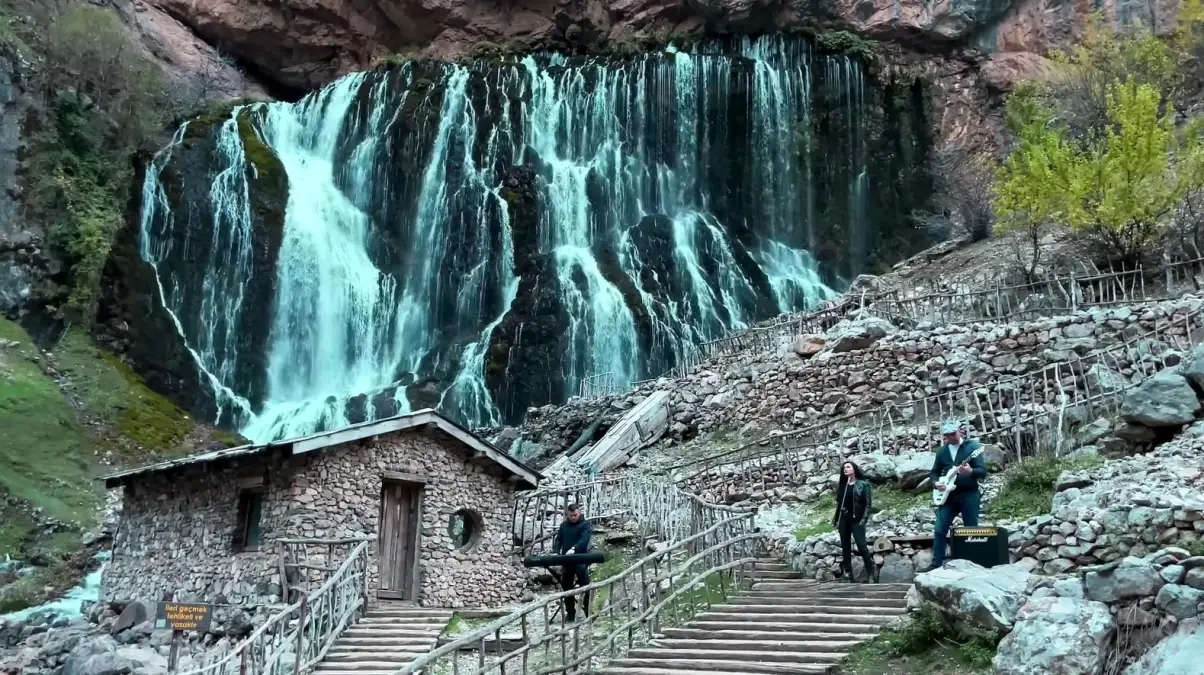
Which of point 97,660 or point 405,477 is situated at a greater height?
point 405,477

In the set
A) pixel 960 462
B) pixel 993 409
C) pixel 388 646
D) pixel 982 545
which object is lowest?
pixel 388 646

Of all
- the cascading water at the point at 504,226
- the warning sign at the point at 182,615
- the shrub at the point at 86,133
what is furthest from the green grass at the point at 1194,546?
the shrub at the point at 86,133

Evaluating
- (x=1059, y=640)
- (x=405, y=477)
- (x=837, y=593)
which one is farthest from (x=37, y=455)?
(x=1059, y=640)

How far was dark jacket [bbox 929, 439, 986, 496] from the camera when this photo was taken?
9.83 meters

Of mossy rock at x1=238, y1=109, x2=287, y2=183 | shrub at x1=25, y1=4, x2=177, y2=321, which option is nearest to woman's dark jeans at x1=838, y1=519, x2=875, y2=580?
shrub at x1=25, y1=4, x2=177, y2=321

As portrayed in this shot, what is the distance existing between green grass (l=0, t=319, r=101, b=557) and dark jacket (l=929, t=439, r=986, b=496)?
19192 mm

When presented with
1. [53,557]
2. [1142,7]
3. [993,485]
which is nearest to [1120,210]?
[993,485]

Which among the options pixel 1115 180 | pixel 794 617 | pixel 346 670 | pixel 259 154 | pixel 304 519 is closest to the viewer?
pixel 794 617

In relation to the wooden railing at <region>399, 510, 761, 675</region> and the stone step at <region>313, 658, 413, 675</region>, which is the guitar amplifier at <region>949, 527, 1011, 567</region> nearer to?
the wooden railing at <region>399, 510, 761, 675</region>

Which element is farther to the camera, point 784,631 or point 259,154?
point 259,154

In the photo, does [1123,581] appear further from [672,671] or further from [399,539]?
[399,539]

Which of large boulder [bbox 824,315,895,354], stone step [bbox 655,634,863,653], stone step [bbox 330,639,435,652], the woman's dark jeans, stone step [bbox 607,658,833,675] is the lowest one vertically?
stone step [bbox 607,658,833,675]

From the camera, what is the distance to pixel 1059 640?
23.0 ft

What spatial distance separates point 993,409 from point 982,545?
7.96m
